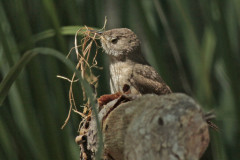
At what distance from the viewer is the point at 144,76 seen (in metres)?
1.91

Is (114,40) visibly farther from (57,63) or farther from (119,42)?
(57,63)

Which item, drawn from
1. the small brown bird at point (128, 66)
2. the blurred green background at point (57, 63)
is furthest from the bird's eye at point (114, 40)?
Answer: the blurred green background at point (57, 63)

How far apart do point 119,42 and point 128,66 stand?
0.10 meters

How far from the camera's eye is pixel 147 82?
6.23ft

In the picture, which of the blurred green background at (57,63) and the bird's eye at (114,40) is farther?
the bird's eye at (114,40)

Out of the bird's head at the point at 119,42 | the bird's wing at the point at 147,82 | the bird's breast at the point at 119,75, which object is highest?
the bird's head at the point at 119,42

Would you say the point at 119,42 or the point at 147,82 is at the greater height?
the point at 119,42

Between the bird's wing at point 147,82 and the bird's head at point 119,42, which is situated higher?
the bird's head at point 119,42

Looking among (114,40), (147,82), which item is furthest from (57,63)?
(147,82)

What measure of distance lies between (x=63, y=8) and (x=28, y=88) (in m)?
0.33

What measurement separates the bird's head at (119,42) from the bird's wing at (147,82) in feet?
0.29

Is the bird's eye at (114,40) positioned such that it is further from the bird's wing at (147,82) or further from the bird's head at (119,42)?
the bird's wing at (147,82)

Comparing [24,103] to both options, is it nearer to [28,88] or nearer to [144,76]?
[28,88]

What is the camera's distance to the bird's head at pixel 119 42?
1947 millimetres
